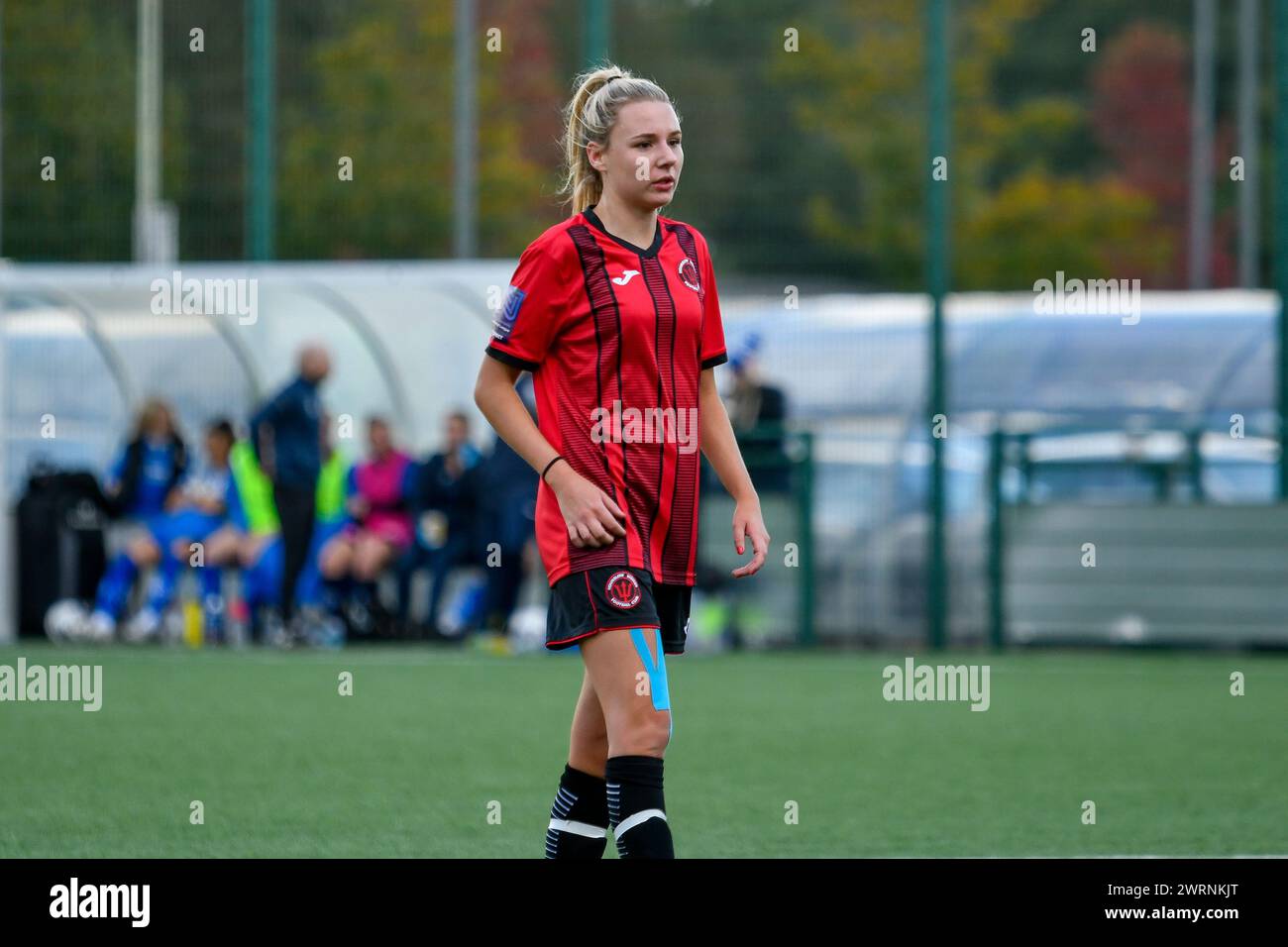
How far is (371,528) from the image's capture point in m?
16.6

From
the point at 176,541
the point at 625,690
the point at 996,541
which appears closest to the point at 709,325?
the point at 625,690

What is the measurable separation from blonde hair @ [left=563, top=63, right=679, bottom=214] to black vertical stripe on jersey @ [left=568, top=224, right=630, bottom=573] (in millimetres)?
267

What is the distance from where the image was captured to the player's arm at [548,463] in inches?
187

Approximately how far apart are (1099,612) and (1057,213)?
47.8ft

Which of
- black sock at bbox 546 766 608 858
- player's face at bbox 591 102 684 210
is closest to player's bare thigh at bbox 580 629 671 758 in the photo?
black sock at bbox 546 766 608 858

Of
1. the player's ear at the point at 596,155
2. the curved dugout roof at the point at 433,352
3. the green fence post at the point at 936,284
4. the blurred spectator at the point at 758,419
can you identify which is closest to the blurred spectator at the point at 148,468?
the curved dugout roof at the point at 433,352

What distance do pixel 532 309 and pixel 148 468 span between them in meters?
12.2

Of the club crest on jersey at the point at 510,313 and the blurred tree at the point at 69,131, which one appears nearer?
the club crest on jersey at the point at 510,313

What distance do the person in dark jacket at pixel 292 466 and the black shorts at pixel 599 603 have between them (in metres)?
11.1

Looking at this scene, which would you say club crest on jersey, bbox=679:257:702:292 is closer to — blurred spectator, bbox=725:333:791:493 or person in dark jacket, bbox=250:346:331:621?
blurred spectator, bbox=725:333:791:493

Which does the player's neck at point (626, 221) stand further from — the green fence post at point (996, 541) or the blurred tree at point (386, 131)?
the blurred tree at point (386, 131)

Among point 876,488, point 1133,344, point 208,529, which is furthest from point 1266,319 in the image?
point 208,529

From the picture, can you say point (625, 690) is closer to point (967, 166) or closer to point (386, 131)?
point (386, 131)

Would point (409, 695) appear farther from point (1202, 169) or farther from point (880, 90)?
point (1202, 169)
